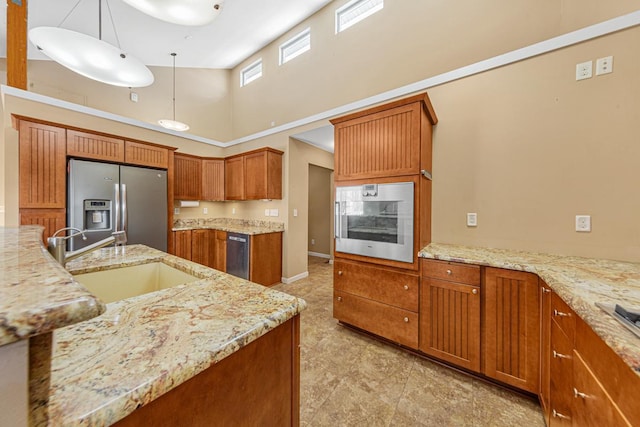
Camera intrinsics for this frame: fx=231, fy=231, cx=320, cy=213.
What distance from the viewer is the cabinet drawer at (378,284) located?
2.01 metres

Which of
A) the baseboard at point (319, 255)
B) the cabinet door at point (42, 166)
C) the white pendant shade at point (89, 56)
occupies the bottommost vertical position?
the baseboard at point (319, 255)

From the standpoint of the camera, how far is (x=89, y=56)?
75.9 inches

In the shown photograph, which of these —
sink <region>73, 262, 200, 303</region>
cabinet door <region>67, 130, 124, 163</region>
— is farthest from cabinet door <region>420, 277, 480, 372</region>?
cabinet door <region>67, 130, 124, 163</region>

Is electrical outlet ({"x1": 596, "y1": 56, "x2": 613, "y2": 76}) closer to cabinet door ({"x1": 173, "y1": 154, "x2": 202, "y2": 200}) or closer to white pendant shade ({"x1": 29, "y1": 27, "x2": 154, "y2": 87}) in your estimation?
white pendant shade ({"x1": 29, "y1": 27, "x2": 154, "y2": 87})

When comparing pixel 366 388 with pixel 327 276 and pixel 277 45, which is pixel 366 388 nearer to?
pixel 327 276

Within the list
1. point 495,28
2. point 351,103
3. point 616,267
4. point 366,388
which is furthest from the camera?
point 351,103

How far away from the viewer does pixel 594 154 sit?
1.80m

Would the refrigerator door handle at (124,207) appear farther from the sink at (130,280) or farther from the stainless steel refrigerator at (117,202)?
the sink at (130,280)

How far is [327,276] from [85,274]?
3520 millimetres

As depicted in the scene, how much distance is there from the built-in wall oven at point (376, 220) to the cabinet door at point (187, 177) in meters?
3.30

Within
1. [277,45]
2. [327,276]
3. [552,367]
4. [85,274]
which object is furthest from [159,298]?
[277,45]

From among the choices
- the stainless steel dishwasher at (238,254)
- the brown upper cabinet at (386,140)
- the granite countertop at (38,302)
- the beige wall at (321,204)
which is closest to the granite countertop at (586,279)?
the brown upper cabinet at (386,140)

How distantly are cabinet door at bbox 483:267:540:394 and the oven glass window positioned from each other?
743mm

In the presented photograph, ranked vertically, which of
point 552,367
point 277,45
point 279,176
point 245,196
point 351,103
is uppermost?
point 277,45
